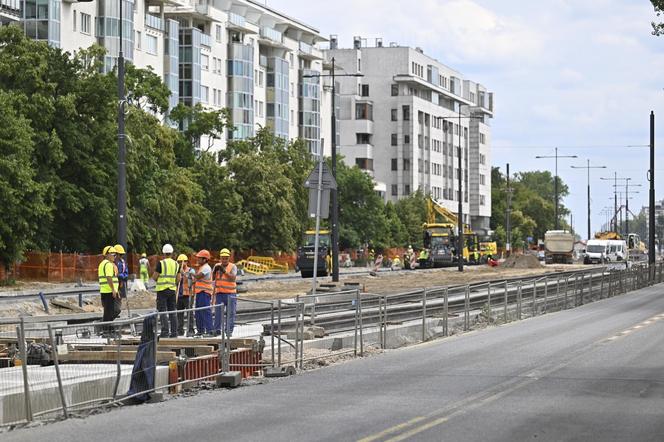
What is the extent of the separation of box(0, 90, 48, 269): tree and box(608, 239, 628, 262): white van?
70.4 meters

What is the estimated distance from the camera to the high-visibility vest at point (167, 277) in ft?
85.8

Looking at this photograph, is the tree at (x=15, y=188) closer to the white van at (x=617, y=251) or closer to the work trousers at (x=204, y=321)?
the work trousers at (x=204, y=321)

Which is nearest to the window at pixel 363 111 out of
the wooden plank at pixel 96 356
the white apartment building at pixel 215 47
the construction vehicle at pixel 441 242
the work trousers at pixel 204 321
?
the white apartment building at pixel 215 47

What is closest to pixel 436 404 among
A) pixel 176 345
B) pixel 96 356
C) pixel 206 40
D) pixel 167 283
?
pixel 96 356

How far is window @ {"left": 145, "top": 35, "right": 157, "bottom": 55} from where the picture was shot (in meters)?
103

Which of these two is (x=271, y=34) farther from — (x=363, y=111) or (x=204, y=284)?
(x=204, y=284)

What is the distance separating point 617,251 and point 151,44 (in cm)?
4393

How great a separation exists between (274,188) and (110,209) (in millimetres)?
27111

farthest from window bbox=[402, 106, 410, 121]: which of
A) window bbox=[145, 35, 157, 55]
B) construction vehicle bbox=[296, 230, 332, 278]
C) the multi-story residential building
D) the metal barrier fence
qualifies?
the metal barrier fence

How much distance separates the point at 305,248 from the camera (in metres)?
78.1

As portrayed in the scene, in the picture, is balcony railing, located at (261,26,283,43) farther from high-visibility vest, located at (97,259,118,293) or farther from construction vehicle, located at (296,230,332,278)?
high-visibility vest, located at (97,259,118,293)

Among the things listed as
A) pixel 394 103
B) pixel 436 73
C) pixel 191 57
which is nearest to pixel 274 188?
pixel 191 57

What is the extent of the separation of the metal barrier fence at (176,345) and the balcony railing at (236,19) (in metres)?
91.8

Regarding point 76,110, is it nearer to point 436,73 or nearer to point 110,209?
point 110,209
